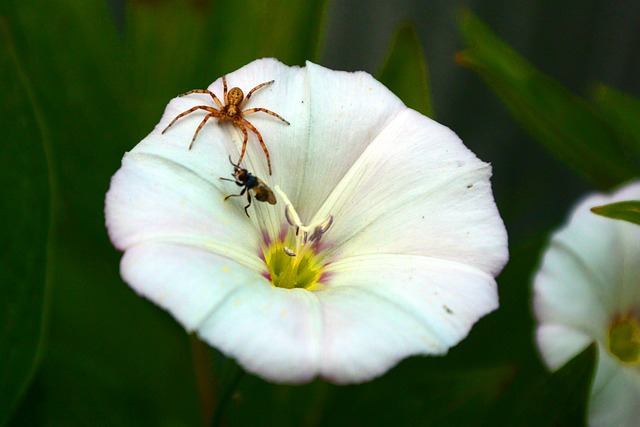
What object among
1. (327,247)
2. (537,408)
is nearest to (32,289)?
(327,247)

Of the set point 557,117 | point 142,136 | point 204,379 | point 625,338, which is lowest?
point 204,379

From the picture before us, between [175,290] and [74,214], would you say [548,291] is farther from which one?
[74,214]

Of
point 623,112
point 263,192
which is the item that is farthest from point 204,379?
point 623,112

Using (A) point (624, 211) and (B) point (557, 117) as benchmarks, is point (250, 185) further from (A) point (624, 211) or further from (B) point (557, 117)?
(B) point (557, 117)

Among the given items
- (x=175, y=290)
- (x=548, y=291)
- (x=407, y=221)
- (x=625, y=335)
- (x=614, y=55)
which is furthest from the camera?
(x=614, y=55)

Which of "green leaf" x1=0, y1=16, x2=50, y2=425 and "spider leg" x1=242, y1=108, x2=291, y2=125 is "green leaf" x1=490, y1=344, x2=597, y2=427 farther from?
"green leaf" x1=0, y1=16, x2=50, y2=425
